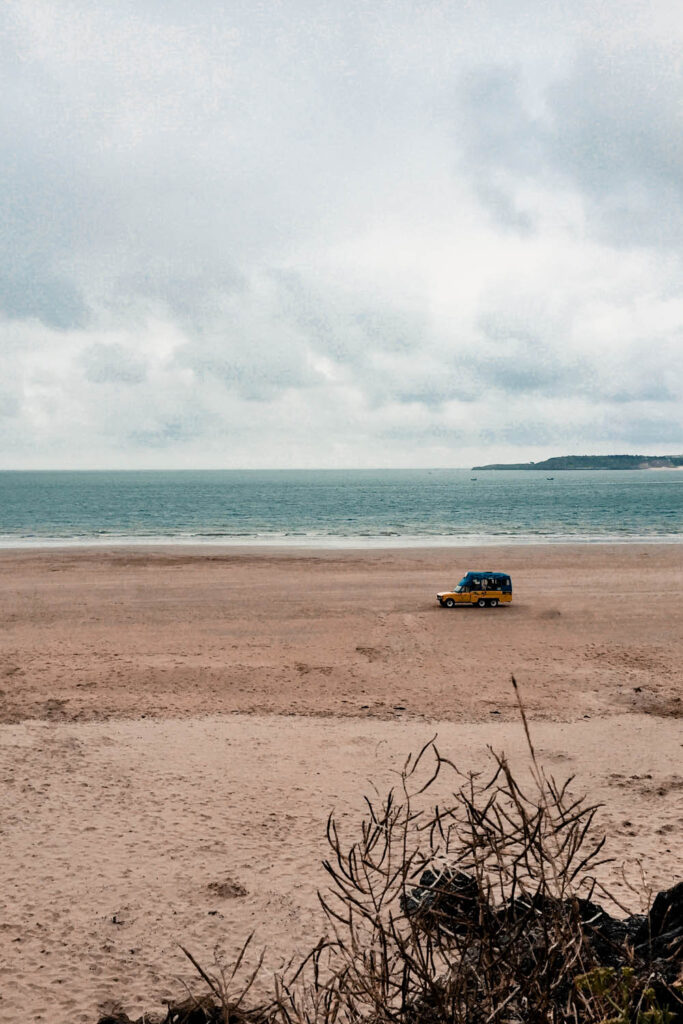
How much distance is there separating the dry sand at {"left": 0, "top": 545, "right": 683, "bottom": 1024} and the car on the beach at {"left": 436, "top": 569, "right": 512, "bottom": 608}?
2.05ft

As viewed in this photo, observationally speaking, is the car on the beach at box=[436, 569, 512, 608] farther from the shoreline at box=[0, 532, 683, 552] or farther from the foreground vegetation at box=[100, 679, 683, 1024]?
the shoreline at box=[0, 532, 683, 552]

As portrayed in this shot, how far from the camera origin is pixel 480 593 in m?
25.0

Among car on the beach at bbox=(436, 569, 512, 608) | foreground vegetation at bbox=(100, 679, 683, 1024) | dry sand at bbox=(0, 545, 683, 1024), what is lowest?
dry sand at bbox=(0, 545, 683, 1024)

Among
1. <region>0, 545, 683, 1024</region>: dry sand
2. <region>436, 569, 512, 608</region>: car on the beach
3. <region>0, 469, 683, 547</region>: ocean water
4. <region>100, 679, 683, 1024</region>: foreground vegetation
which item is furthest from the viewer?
<region>0, 469, 683, 547</region>: ocean water

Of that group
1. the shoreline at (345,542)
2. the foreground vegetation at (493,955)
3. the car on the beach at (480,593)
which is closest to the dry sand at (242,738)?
the car on the beach at (480,593)

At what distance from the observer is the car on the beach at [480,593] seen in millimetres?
24922

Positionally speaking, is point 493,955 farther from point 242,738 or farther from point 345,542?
point 345,542

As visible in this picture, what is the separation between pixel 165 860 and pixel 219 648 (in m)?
10.7

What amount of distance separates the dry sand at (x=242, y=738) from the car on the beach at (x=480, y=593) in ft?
2.05

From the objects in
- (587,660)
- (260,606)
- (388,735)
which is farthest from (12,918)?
(260,606)

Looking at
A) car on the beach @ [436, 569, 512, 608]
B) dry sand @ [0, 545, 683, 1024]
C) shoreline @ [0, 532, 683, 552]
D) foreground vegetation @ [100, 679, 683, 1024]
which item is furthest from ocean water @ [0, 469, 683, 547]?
foreground vegetation @ [100, 679, 683, 1024]

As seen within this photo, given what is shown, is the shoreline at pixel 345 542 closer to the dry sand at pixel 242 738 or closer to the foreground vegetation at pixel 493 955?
the dry sand at pixel 242 738

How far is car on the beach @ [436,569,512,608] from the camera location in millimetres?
24922

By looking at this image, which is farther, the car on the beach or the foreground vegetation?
the car on the beach
